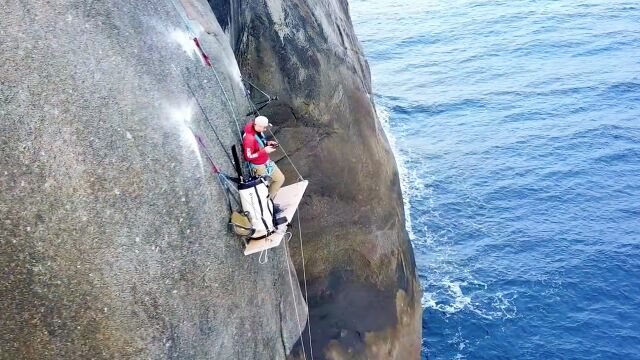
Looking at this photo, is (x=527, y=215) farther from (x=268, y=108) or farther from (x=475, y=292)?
(x=268, y=108)

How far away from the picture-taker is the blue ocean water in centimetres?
2606

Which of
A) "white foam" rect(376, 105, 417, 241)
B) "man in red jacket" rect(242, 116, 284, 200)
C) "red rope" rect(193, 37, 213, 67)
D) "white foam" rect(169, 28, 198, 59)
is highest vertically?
"white foam" rect(169, 28, 198, 59)

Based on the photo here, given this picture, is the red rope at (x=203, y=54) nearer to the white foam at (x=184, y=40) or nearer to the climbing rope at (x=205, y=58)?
the climbing rope at (x=205, y=58)

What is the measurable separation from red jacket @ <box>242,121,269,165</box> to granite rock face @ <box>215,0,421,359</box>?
5.65 meters

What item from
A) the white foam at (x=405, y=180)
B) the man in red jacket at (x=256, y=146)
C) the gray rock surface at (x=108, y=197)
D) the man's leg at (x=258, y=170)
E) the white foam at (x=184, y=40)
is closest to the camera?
the gray rock surface at (x=108, y=197)

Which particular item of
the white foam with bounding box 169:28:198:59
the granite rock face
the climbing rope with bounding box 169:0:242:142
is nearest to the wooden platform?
the climbing rope with bounding box 169:0:242:142

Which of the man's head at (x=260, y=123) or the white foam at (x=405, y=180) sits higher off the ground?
the man's head at (x=260, y=123)

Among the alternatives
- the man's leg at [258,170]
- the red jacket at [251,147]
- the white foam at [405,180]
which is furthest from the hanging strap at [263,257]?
the white foam at [405,180]

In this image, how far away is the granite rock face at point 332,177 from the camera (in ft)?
60.2

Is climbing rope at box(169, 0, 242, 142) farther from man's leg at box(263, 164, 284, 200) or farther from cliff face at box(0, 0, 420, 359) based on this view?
man's leg at box(263, 164, 284, 200)

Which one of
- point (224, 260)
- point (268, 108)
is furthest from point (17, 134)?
point (268, 108)

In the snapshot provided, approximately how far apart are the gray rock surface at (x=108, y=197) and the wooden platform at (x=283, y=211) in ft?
1.45

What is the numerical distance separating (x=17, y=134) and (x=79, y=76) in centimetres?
134

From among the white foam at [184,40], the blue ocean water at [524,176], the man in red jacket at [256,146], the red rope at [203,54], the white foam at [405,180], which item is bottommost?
the white foam at [405,180]
